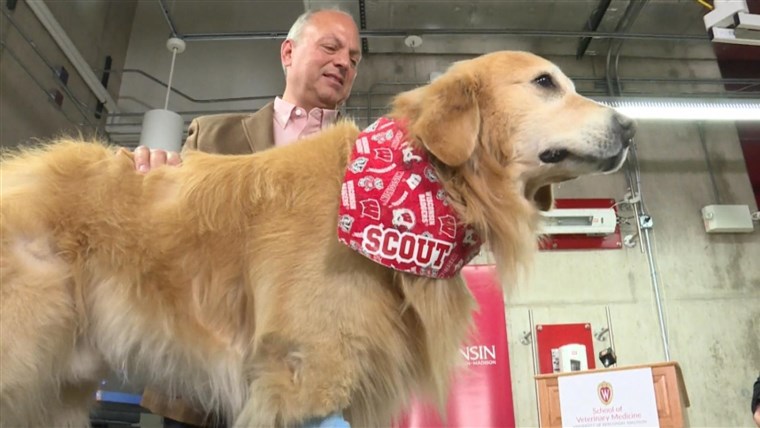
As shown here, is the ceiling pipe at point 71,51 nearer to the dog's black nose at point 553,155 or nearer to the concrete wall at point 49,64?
the concrete wall at point 49,64

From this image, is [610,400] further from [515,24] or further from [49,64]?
[49,64]

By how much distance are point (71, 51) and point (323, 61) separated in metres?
4.47

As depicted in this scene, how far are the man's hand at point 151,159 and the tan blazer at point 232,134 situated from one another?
1.42 ft

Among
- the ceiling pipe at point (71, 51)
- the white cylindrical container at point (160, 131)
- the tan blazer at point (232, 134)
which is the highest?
the ceiling pipe at point (71, 51)

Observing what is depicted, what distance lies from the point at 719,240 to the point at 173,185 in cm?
615

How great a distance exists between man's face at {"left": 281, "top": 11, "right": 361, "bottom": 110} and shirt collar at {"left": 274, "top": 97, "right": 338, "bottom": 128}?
0.20ft

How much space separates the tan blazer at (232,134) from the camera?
211 cm

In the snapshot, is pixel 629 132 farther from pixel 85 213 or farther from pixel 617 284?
pixel 617 284

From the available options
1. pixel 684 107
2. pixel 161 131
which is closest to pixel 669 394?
pixel 684 107

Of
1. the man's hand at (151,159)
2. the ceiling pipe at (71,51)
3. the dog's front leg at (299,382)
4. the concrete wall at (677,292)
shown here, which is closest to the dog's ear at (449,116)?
the dog's front leg at (299,382)

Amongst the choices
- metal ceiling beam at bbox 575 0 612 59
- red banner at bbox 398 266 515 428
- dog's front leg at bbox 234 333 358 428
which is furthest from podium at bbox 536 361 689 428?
metal ceiling beam at bbox 575 0 612 59

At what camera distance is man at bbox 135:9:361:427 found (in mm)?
2139

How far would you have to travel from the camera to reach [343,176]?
4.68 ft

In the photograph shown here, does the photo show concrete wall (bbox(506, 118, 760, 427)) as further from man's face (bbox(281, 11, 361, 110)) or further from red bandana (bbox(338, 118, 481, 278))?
red bandana (bbox(338, 118, 481, 278))
